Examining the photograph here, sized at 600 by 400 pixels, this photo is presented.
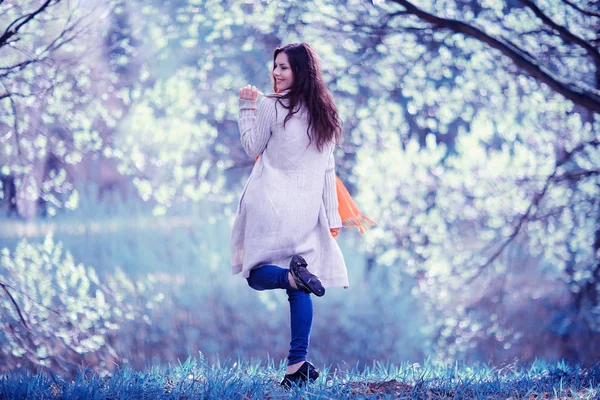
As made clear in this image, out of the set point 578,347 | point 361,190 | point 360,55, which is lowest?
point 578,347

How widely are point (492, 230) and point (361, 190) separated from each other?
50.2 inches

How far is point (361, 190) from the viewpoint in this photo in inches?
272

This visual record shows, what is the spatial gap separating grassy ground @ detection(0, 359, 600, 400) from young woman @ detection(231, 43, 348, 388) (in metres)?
0.18

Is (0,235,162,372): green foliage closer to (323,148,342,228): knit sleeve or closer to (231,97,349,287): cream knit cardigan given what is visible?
(231,97,349,287): cream knit cardigan

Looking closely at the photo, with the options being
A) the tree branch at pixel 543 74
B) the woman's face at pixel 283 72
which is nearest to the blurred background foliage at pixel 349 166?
the tree branch at pixel 543 74

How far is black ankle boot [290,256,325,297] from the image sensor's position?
281 centimetres

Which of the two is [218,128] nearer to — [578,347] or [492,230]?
[492,230]

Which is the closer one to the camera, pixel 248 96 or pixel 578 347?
pixel 248 96

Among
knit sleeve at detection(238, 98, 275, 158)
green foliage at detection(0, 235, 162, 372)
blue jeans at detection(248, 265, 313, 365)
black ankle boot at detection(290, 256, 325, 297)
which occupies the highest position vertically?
knit sleeve at detection(238, 98, 275, 158)

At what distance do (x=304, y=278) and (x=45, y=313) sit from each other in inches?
111

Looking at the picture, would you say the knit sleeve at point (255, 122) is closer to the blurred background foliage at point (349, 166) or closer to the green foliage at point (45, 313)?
the blurred background foliage at point (349, 166)

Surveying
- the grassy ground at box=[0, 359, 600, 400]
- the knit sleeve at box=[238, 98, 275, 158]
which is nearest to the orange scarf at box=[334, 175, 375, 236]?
the knit sleeve at box=[238, 98, 275, 158]

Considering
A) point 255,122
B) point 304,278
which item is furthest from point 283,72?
point 304,278

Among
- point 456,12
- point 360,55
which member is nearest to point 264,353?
point 360,55
